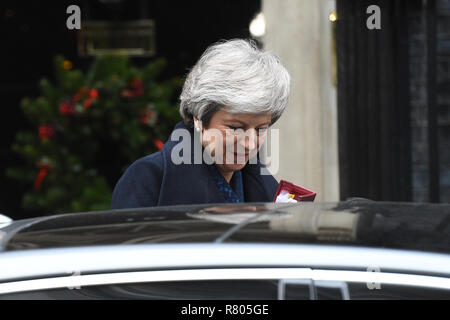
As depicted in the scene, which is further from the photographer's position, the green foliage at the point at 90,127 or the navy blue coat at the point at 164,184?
the green foliage at the point at 90,127

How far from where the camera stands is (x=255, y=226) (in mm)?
1922

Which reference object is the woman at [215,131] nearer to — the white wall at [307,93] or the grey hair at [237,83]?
the grey hair at [237,83]

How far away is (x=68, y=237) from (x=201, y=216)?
345 mm

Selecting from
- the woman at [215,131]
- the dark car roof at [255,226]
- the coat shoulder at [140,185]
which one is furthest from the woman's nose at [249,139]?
the dark car roof at [255,226]

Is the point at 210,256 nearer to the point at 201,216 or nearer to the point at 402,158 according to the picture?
the point at 201,216

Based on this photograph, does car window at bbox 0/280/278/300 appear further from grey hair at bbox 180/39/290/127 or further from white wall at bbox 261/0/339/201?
white wall at bbox 261/0/339/201

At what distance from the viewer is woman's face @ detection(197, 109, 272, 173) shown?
2803 mm

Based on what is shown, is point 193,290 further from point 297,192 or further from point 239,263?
point 297,192

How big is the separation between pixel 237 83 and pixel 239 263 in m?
1.16

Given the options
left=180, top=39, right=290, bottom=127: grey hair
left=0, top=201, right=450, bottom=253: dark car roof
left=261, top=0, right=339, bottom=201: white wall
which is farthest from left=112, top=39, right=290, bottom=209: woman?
left=261, top=0, right=339, bottom=201: white wall

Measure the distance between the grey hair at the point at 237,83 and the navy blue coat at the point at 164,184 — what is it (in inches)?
7.0

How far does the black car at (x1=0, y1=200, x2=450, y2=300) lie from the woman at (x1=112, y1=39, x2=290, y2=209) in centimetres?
87

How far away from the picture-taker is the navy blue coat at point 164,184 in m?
2.83

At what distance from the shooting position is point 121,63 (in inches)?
283
